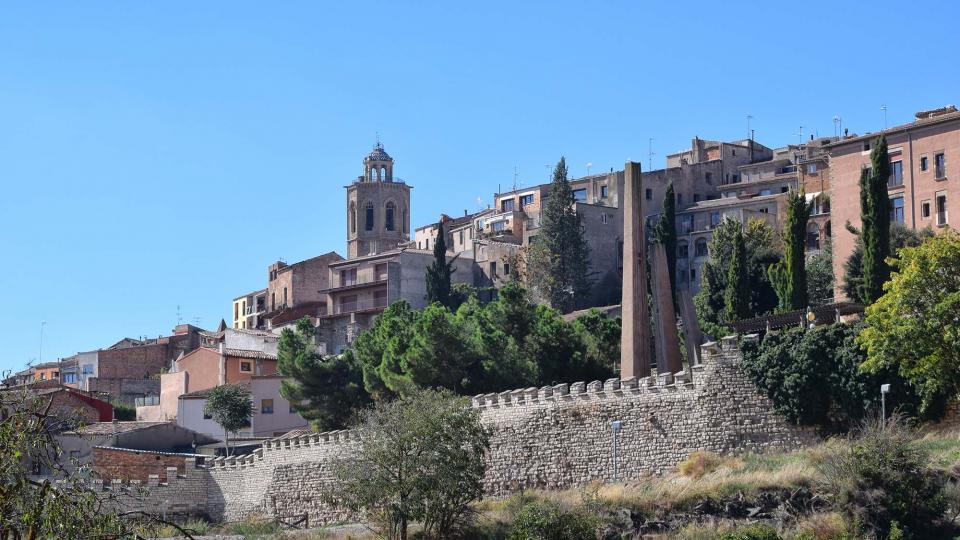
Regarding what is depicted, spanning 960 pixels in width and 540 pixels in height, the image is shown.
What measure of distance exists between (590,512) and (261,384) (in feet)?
108

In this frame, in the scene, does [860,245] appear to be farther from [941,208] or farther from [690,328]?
[690,328]

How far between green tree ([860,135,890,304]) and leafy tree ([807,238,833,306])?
14104mm

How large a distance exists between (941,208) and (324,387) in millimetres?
25745

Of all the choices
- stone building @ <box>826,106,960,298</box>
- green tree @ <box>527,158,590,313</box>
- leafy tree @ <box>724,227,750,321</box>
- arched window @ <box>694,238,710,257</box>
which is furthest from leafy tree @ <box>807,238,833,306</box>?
green tree @ <box>527,158,590,313</box>

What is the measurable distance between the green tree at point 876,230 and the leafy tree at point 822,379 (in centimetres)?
1199

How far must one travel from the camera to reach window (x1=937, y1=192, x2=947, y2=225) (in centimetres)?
5931

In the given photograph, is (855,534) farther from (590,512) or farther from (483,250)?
(483,250)

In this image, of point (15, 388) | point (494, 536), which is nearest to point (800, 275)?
point (494, 536)

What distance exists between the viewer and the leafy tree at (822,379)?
112ft

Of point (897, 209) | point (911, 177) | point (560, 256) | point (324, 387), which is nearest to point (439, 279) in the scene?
point (560, 256)

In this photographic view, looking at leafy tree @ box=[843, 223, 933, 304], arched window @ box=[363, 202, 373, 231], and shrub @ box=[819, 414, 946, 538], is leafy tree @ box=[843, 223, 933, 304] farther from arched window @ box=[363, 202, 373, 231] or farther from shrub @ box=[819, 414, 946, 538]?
arched window @ box=[363, 202, 373, 231]

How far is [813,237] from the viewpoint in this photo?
77.0m

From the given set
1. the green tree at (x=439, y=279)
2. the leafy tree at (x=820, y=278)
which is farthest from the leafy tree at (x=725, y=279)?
the green tree at (x=439, y=279)

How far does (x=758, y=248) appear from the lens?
72062mm
